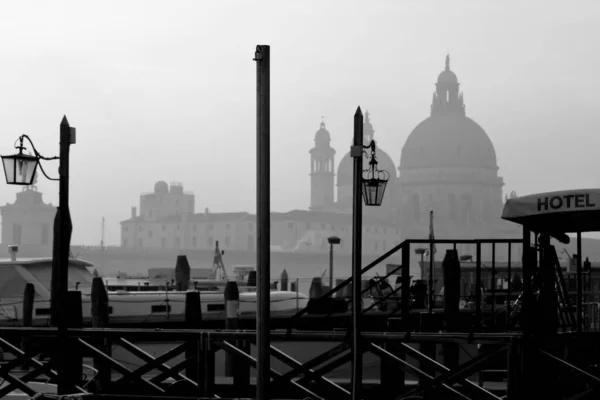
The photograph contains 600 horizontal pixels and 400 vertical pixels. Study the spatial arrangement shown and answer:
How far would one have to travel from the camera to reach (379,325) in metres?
25.2

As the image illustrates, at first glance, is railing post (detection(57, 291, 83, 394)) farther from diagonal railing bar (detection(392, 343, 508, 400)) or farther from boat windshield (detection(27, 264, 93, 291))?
boat windshield (detection(27, 264, 93, 291))

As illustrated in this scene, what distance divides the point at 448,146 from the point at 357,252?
172 m

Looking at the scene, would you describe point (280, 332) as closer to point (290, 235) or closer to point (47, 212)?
point (290, 235)

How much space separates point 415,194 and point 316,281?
14724cm

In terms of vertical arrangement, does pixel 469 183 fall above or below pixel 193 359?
above

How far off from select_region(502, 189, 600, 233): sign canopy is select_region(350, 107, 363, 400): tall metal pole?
1.88 meters

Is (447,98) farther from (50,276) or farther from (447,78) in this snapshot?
(50,276)

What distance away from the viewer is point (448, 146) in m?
180

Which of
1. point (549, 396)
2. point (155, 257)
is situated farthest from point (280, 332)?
point (155, 257)

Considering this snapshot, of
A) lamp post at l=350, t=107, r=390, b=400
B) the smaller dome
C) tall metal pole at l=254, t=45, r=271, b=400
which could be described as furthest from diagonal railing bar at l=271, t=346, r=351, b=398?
the smaller dome

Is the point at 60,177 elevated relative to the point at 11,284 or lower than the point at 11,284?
elevated

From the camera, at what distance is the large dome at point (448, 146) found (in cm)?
17988

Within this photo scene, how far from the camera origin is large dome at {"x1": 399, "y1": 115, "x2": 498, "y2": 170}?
179875 millimetres

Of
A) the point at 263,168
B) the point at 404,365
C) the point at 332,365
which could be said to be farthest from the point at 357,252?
the point at 332,365
